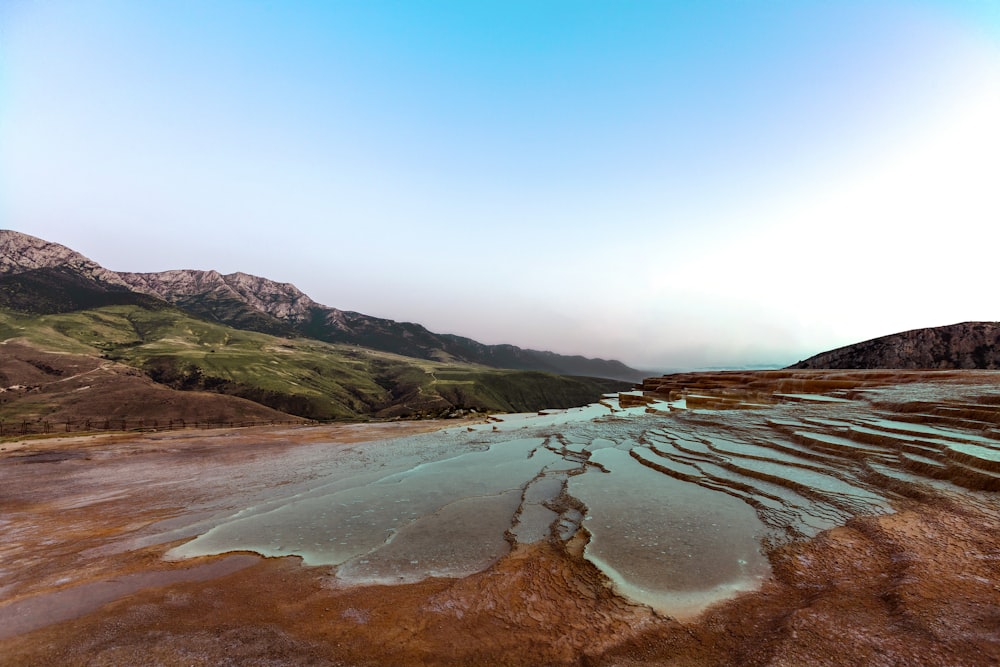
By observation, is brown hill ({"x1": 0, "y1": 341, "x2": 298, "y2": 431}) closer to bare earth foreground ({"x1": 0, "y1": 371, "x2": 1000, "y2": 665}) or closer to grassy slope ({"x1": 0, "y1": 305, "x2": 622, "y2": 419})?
grassy slope ({"x1": 0, "y1": 305, "x2": 622, "y2": 419})

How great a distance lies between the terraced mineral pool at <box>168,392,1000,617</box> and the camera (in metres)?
8.31

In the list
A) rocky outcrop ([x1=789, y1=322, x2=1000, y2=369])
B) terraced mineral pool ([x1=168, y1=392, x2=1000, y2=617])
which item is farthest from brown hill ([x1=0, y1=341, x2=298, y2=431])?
rocky outcrop ([x1=789, y1=322, x2=1000, y2=369])

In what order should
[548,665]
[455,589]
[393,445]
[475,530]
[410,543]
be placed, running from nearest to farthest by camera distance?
1. [548,665]
2. [455,589]
3. [410,543]
4. [475,530]
5. [393,445]

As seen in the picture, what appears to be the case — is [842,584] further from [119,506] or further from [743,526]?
[119,506]

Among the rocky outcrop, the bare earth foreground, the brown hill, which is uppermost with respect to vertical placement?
the rocky outcrop

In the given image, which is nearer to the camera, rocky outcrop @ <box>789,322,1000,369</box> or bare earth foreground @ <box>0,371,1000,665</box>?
bare earth foreground @ <box>0,371,1000,665</box>

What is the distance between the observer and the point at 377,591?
7.36m

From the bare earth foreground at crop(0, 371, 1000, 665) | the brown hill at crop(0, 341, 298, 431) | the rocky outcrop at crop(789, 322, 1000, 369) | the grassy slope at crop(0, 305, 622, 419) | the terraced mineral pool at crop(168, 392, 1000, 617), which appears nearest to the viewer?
the bare earth foreground at crop(0, 371, 1000, 665)

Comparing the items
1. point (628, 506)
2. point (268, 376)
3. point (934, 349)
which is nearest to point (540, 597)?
point (628, 506)

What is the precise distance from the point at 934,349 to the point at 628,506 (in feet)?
257

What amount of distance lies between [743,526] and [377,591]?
942cm

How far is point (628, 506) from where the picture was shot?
11.8 meters

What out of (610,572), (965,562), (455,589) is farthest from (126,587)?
(965,562)

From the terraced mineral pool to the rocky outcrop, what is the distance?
5811cm
